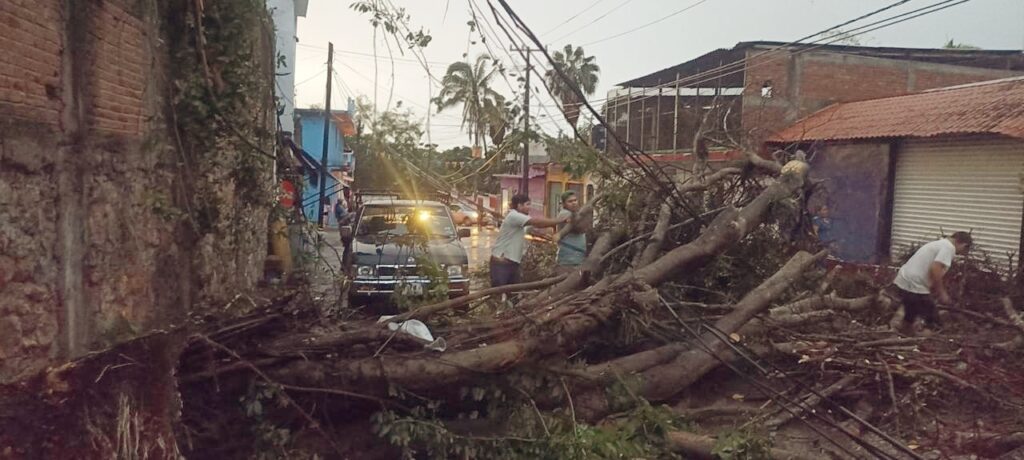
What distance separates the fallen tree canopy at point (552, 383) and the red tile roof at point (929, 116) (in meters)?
5.72

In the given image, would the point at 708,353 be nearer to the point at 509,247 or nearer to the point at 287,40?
the point at 509,247

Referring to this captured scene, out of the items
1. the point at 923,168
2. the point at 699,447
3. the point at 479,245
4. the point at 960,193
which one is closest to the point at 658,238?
the point at 699,447

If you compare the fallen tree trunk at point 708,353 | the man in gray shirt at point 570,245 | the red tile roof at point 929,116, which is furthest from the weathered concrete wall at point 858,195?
the fallen tree trunk at point 708,353

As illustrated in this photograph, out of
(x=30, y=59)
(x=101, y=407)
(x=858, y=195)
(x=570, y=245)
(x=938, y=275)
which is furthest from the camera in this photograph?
(x=858, y=195)

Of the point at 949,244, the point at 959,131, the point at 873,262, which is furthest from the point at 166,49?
the point at 873,262

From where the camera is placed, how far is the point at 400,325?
401cm

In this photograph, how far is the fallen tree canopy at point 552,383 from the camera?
307 cm

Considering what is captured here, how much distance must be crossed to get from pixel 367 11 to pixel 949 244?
5.68m

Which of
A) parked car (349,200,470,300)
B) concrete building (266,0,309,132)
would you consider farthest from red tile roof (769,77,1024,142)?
concrete building (266,0,309,132)

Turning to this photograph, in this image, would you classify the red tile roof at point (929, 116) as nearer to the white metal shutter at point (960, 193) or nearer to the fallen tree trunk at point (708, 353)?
the white metal shutter at point (960, 193)

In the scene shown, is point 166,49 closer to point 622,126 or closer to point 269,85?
point 269,85

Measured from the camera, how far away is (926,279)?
6.57 metres

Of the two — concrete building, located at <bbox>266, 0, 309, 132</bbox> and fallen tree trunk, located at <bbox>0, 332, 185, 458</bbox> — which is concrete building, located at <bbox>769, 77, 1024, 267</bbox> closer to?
fallen tree trunk, located at <bbox>0, 332, 185, 458</bbox>

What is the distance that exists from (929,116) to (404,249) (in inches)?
377
